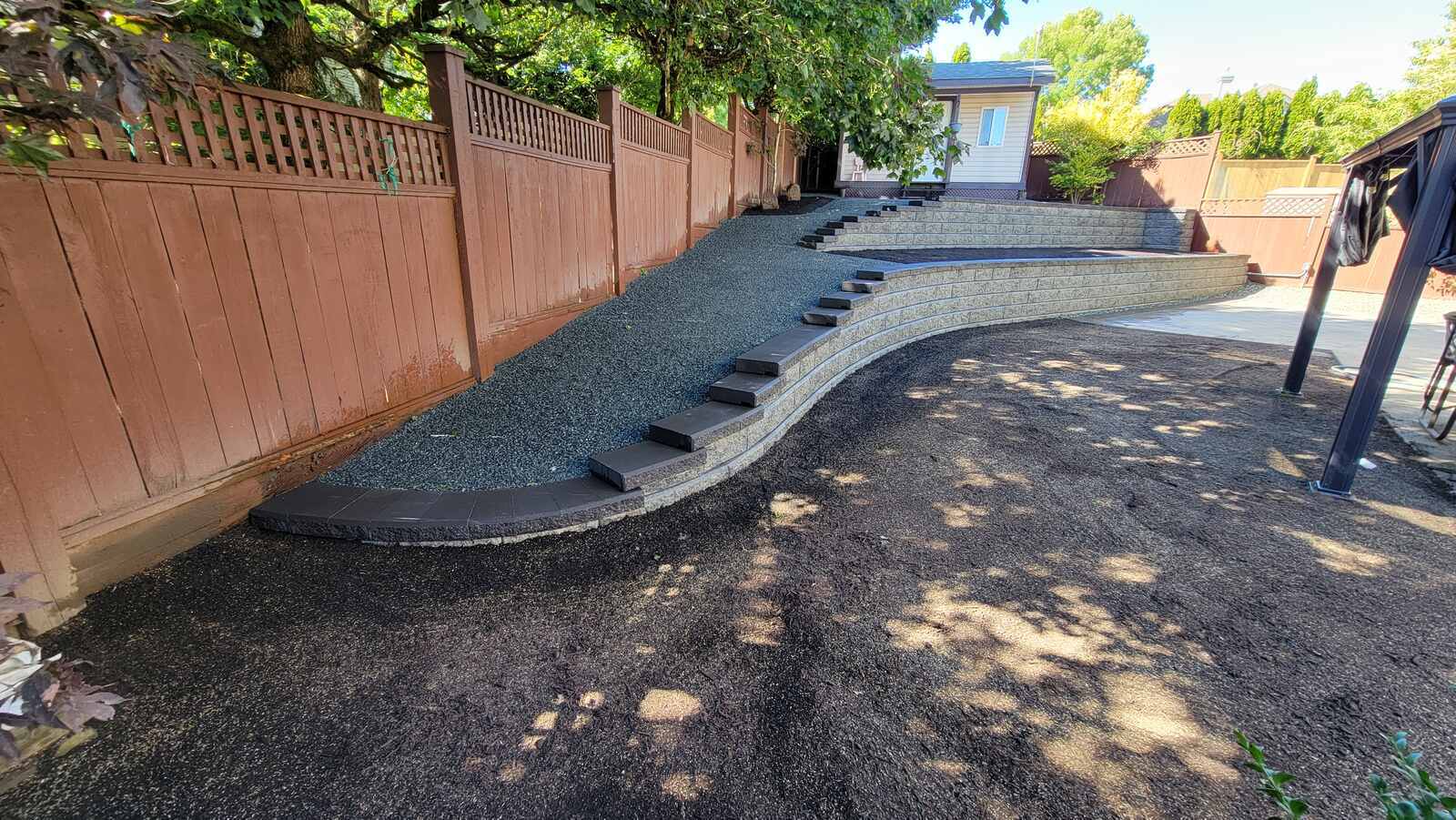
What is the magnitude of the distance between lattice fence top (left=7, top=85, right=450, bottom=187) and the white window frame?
16129 millimetres

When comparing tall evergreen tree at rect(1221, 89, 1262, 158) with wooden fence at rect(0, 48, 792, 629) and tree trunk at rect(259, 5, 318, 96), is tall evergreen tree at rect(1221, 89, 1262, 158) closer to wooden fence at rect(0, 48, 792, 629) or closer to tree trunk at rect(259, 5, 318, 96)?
wooden fence at rect(0, 48, 792, 629)

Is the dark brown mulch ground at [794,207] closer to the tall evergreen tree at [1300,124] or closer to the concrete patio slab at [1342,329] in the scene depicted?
the concrete patio slab at [1342,329]

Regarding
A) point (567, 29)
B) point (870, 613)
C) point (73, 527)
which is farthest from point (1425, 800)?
point (567, 29)

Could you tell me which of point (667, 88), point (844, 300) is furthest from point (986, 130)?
point (844, 300)

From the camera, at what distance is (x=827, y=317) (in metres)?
5.58

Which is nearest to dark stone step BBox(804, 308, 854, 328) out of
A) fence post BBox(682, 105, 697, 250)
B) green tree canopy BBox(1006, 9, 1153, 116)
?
fence post BBox(682, 105, 697, 250)

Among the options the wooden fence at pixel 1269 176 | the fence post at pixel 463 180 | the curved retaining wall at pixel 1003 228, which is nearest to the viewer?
the fence post at pixel 463 180

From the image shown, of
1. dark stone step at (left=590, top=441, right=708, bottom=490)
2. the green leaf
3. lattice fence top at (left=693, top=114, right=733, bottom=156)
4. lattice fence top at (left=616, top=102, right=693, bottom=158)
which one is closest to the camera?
the green leaf

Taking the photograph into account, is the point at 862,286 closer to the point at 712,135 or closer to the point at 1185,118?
the point at 712,135

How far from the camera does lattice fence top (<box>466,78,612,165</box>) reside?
436 centimetres

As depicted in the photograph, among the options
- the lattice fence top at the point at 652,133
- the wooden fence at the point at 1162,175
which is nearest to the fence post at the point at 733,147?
the lattice fence top at the point at 652,133

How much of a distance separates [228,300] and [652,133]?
18.0ft

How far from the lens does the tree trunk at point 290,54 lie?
451cm

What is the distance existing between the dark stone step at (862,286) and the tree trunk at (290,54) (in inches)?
207
